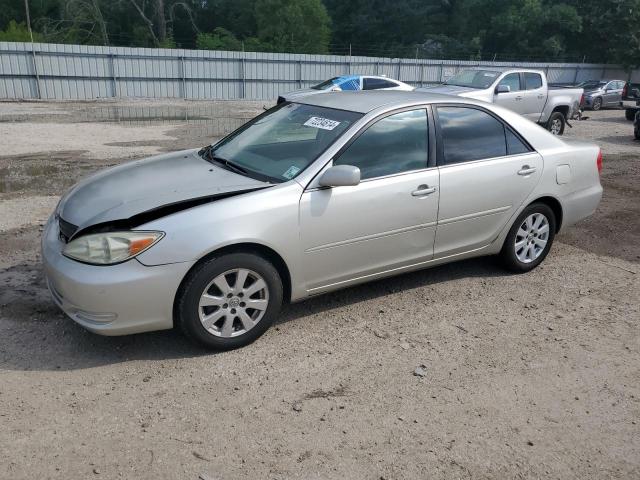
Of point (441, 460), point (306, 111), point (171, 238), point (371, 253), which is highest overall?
point (306, 111)

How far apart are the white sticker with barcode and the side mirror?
54cm

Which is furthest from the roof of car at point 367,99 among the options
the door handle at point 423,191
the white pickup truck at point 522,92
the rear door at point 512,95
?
the rear door at point 512,95

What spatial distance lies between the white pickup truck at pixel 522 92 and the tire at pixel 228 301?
10.4 meters

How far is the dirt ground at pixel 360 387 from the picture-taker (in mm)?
2932

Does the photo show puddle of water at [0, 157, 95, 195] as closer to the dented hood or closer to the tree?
the dented hood

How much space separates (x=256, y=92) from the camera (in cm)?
2858

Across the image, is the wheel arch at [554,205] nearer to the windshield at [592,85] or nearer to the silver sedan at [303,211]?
the silver sedan at [303,211]

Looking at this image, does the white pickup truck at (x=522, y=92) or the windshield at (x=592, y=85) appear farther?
the windshield at (x=592, y=85)

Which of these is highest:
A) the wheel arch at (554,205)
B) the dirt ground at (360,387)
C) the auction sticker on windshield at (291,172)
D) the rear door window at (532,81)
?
the auction sticker on windshield at (291,172)

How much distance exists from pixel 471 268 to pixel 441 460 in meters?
2.82

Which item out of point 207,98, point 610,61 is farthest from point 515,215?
point 610,61

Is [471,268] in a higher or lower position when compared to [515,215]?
lower

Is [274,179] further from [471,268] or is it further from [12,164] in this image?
[12,164]

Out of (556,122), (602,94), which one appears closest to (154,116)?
(556,122)
